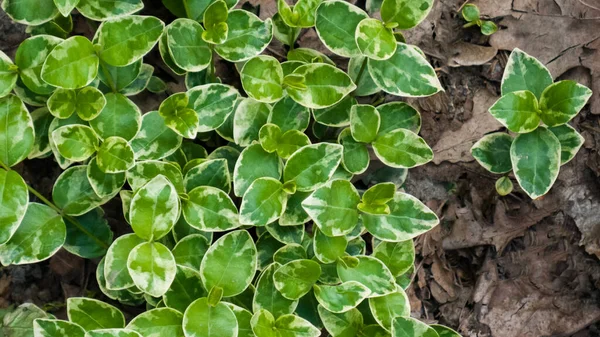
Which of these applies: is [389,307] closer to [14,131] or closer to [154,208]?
[154,208]

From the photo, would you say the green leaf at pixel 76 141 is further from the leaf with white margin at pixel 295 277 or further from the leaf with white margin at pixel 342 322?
the leaf with white margin at pixel 342 322

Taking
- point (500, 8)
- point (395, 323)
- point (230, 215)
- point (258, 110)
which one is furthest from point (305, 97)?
point (500, 8)

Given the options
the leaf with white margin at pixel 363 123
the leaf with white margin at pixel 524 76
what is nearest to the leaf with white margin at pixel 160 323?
the leaf with white margin at pixel 363 123

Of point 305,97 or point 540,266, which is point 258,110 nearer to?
point 305,97

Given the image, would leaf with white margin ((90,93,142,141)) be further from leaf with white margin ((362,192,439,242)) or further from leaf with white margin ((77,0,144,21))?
leaf with white margin ((362,192,439,242))

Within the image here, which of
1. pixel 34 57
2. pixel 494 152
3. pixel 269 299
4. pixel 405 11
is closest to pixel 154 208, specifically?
pixel 269 299

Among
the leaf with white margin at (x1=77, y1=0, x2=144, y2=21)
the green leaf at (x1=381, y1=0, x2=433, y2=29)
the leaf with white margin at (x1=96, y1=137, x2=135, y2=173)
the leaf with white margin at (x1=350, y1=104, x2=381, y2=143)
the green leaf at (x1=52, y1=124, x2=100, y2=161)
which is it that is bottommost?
the leaf with white margin at (x1=350, y1=104, x2=381, y2=143)

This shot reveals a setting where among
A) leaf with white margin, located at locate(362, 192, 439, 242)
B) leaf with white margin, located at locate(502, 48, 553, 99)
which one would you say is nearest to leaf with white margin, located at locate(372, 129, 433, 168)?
leaf with white margin, located at locate(362, 192, 439, 242)
